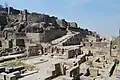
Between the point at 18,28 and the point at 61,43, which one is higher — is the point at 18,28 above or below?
above

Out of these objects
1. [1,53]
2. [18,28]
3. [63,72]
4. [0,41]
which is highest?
[18,28]

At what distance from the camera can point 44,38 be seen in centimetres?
2242

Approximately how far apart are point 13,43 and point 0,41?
1.90 m

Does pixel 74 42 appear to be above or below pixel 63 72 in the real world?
above

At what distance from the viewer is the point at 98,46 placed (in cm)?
1962

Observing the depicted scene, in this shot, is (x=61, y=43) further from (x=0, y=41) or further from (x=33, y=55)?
(x=0, y=41)

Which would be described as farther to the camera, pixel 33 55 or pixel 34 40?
pixel 34 40

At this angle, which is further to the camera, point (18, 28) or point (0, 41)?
point (18, 28)

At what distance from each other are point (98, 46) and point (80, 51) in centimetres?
253

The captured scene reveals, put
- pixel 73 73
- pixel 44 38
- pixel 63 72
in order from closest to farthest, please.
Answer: pixel 73 73 < pixel 63 72 < pixel 44 38

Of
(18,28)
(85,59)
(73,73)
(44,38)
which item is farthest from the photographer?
(18,28)

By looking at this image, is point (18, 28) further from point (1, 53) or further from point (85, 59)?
point (85, 59)

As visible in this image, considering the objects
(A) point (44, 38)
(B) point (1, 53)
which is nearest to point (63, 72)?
(B) point (1, 53)

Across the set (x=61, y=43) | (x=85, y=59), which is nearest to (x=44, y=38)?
(x=61, y=43)
